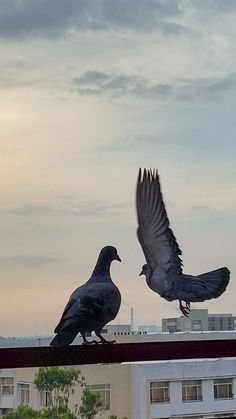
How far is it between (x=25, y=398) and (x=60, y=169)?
0.53 metres

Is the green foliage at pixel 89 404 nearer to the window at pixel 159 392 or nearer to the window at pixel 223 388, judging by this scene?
the window at pixel 159 392

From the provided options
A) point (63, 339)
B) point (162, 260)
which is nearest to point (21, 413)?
point (63, 339)

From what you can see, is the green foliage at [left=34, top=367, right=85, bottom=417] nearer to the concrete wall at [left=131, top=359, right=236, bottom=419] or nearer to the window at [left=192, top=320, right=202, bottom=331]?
the concrete wall at [left=131, top=359, right=236, bottom=419]

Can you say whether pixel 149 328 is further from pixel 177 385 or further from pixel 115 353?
pixel 115 353

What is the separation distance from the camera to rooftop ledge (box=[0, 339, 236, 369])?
1.30 m

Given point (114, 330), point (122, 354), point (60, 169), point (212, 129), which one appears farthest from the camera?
point (212, 129)

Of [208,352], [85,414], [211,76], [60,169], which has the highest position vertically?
[211,76]

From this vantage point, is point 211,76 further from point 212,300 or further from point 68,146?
point 212,300

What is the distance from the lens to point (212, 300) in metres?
1.62

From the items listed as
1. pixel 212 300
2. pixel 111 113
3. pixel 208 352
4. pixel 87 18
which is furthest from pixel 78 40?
pixel 208 352

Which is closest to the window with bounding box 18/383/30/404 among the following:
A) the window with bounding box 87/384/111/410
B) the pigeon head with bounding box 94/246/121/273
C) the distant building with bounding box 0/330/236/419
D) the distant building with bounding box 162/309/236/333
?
the distant building with bounding box 0/330/236/419

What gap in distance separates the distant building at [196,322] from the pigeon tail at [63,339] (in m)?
0.35

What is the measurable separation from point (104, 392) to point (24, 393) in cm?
17

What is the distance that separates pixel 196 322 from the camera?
5.66 feet
